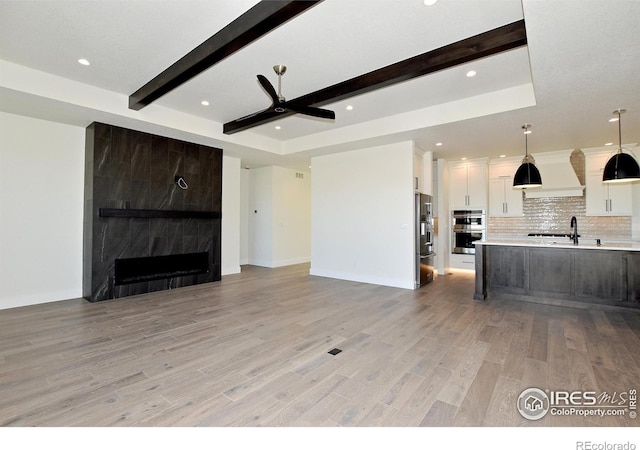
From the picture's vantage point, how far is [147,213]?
5.44m

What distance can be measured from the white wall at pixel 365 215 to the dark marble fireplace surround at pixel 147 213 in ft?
7.82

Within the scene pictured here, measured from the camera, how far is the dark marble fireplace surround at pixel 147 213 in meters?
4.93

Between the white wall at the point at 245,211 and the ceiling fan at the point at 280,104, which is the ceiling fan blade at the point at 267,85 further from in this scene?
the white wall at the point at 245,211

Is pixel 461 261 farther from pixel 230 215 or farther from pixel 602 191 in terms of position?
pixel 230 215

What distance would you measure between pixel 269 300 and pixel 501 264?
13.2ft

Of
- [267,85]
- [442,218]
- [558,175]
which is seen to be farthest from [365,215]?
[558,175]

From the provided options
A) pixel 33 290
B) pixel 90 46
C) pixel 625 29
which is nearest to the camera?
pixel 625 29

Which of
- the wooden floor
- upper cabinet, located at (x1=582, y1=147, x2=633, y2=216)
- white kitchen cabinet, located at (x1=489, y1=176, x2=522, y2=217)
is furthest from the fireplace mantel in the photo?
upper cabinet, located at (x1=582, y1=147, x2=633, y2=216)

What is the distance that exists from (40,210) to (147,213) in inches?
57.8

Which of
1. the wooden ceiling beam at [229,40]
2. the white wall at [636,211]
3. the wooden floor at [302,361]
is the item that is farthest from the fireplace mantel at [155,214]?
the white wall at [636,211]

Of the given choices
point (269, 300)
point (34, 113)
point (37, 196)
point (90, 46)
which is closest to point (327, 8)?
point (90, 46)

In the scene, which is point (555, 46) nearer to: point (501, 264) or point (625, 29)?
point (625, 29)

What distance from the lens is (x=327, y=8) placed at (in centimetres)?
268

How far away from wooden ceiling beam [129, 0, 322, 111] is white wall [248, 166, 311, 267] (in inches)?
182
